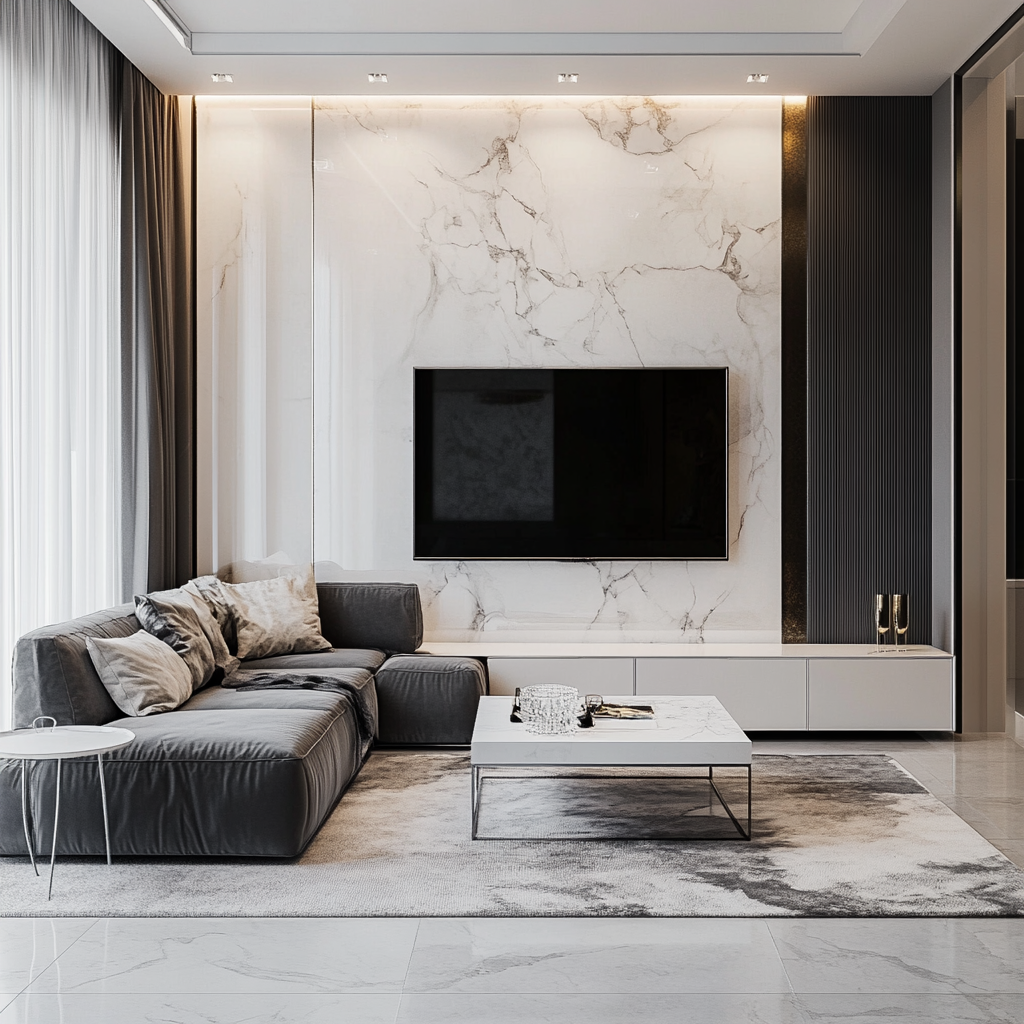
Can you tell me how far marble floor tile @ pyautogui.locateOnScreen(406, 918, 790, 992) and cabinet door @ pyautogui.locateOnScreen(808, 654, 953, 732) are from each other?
2244 mm

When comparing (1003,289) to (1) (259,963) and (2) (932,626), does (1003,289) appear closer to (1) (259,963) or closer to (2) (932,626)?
(2) (932,626)

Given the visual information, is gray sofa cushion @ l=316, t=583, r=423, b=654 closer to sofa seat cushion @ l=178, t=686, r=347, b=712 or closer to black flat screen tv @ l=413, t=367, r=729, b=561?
black flat screen tv @ l=413, t=367, r=729, b=561

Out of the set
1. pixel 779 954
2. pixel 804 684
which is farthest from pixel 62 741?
pixel 804 684

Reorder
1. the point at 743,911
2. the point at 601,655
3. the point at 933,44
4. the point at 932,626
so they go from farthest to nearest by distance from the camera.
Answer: the point at 932,626, the point at 601,655, the point at 933,44, the point at 743,911

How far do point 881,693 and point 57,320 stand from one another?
3.76m

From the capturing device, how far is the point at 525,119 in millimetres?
5230

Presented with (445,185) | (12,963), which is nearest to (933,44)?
(445,185)

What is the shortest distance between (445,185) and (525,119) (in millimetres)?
503

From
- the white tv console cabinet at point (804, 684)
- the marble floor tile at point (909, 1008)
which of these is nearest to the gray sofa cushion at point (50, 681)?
→ the white tv console cabinet at point (804, 684)

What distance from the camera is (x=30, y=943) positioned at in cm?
259

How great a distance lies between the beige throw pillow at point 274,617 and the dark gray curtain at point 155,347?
0.43 meters

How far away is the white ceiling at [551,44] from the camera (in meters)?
4.39

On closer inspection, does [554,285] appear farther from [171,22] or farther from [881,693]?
[881,693]

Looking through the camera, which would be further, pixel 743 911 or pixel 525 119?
pixel 525 119
